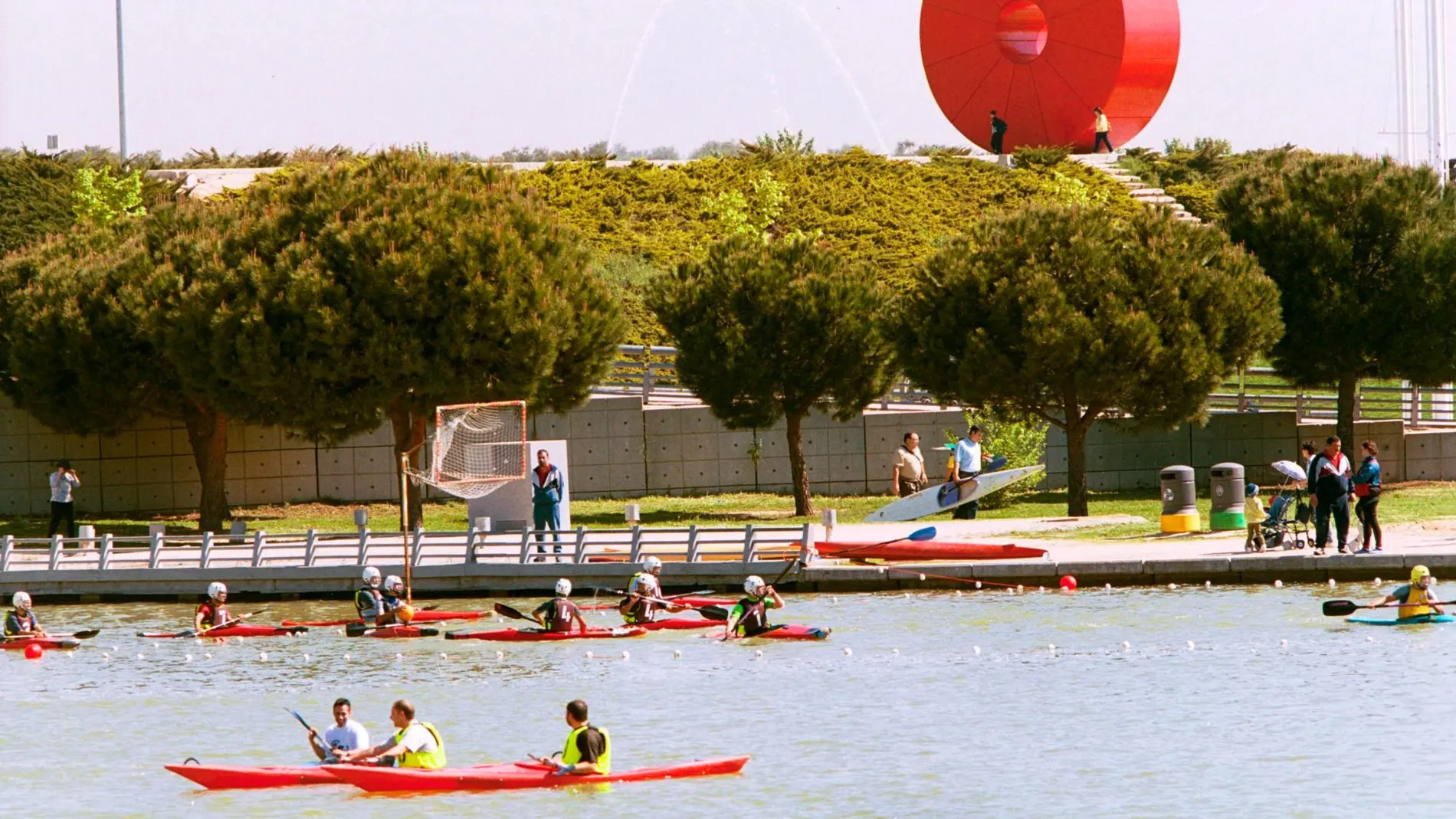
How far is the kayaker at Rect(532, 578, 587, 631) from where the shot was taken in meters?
29.1

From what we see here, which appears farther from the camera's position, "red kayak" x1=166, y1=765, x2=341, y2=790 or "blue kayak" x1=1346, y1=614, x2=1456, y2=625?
"blue kayak" x1=1346, y1=614, x2=1456, y2=625

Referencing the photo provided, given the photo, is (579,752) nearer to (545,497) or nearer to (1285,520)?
(545,497)

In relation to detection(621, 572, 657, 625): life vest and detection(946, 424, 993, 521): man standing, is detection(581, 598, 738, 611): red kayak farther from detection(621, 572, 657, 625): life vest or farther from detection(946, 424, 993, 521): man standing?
detection(946, 424, 993, 521): man standing

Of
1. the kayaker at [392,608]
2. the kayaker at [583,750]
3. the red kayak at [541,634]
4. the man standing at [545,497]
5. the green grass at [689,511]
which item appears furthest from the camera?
the green grass at [689,511]

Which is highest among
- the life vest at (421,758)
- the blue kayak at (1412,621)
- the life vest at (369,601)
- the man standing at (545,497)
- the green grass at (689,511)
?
the man standing at (545,497)

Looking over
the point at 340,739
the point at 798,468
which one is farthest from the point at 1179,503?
the point at 340,739

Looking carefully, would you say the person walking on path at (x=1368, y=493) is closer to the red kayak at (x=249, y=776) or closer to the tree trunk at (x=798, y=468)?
the tree trunk at (x=798, y=468)

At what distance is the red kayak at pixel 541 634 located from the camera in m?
Answer: 29.0

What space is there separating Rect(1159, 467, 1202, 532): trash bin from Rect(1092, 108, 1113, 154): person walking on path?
45.2m

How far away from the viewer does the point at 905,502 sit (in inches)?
1560

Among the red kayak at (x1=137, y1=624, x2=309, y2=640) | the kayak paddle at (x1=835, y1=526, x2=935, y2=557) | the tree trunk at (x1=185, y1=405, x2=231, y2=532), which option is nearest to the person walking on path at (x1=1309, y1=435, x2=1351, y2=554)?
the kayak paddle at (x1=835, y1=526, x2=935, y2=557)

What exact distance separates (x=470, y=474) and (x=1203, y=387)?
48.7 feet

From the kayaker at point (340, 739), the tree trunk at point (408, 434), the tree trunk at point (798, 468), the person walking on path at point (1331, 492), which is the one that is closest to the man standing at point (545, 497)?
the tree trunk at point (408, 434)

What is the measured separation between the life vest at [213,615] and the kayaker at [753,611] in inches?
305
